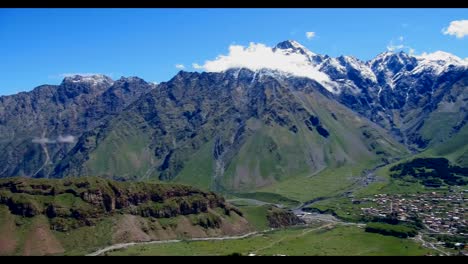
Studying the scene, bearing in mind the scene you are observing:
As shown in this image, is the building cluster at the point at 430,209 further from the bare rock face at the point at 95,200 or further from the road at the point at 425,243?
the bare rock face at the point at 95,200

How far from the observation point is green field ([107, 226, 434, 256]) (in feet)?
372

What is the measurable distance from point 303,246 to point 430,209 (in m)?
65.6

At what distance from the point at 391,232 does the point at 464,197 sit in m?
68.0

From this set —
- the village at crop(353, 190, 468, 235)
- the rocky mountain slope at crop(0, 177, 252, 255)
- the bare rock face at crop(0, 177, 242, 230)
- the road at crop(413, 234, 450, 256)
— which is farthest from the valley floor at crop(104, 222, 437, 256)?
the village at crop(353, 190, 468, 235)

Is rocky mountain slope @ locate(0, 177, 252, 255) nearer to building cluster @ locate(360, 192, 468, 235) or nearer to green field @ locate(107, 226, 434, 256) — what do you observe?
green field @ locate(107, 226, 434, 256)

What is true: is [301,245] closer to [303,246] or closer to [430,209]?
[303,246]

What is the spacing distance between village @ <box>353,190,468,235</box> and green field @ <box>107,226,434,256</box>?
23.9 metres

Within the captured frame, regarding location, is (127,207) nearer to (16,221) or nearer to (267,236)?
(16,221)

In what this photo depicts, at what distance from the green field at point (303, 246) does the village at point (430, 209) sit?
23.9 meters

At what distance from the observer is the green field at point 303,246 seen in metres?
114

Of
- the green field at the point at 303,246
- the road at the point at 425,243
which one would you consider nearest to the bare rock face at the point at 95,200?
the green field at the point at 303,246
